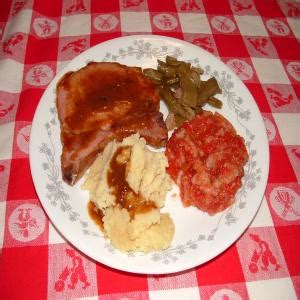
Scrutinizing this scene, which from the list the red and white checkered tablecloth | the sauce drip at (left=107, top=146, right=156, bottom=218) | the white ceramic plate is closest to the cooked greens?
the white ceramic plate

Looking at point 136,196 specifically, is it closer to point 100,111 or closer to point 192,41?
point 100,111

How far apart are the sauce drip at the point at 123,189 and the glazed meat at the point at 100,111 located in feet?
1.15

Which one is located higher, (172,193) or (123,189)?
(123,189)

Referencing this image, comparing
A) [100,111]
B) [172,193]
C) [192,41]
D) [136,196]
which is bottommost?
[172,193]

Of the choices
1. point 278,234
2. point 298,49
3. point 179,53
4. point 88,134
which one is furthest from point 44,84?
point 298,49

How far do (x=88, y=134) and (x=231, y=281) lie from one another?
1864mm

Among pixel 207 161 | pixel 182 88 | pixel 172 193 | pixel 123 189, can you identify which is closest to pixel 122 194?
pixel 123 189

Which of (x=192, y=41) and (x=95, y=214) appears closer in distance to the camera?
(x=95, y=214)

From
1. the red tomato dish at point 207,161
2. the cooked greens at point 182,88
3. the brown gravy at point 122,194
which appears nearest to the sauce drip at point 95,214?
the brown gravy at point 122,194

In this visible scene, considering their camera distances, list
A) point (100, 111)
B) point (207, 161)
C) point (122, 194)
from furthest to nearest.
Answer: point (100, 111) < point (207, 161) < point (122, 194)

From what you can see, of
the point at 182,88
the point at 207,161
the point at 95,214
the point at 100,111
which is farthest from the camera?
the point at 182,88

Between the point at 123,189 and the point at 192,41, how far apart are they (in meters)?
2.58

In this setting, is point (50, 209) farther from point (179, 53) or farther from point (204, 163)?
point (179, 53)

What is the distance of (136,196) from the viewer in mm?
3012
